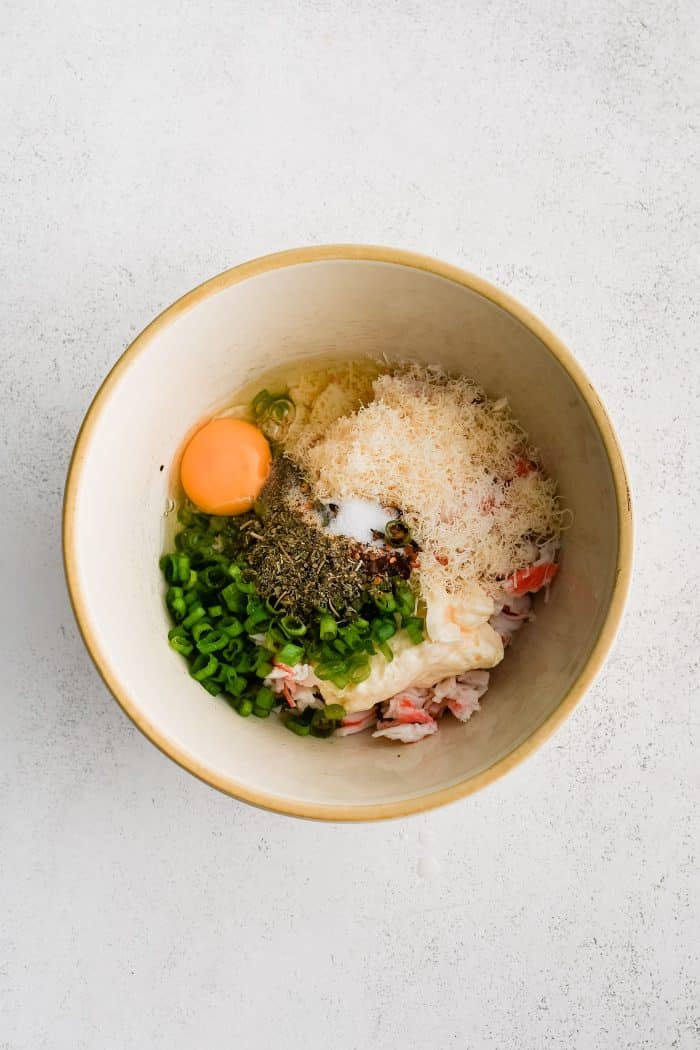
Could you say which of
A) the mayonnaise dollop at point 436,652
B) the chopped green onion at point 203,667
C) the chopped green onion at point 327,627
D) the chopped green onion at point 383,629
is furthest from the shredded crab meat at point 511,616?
the chopped green onion at point 203,667

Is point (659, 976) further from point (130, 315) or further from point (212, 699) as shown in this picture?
point (130, 315)

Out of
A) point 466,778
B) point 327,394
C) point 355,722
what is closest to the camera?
point 466,778

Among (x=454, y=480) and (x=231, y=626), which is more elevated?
(x=454, y=480)

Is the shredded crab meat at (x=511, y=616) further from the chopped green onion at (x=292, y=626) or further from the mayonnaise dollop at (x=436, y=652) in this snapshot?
the chopped green onion at (x=292, y=626)

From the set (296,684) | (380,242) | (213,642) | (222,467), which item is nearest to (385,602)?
(296,684)

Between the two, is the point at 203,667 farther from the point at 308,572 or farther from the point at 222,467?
the point at 222,467

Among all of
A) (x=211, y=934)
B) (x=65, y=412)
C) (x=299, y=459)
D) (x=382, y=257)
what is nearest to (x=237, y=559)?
(x=299, y=459)

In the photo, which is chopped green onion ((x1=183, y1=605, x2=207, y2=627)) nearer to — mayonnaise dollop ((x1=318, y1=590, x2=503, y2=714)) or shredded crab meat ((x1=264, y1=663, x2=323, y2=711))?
shredded crab meat ((x1=264, y1=663, x2=323, y2=711))
